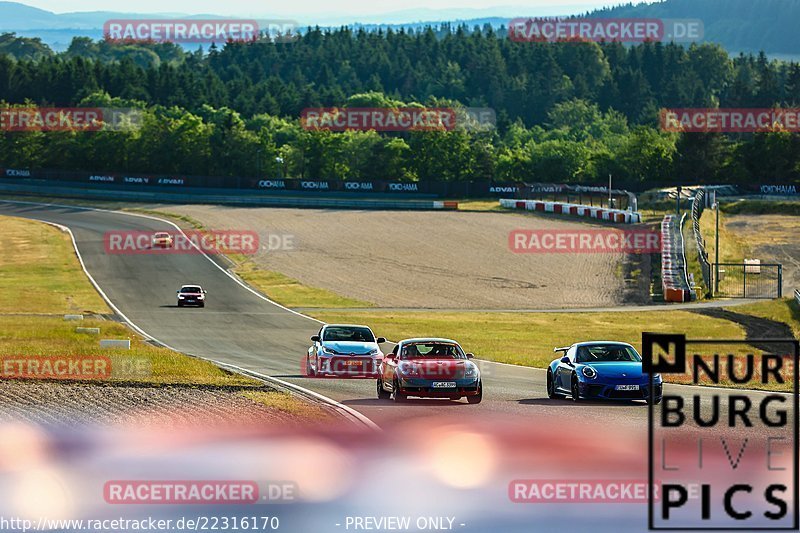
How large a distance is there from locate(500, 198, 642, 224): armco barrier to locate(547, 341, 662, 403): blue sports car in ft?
249

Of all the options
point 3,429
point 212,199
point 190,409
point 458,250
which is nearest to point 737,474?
point 190,409

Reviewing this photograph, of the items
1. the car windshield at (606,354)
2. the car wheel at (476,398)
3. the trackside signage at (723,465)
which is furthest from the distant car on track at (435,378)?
the trackside signage at (723,465)

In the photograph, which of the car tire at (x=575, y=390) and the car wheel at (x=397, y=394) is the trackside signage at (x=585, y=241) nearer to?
the car tire at (x=575, y=390)

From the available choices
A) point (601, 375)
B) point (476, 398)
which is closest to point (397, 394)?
point (476, 398)

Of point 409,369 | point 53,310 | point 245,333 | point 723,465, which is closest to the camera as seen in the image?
point 723,465

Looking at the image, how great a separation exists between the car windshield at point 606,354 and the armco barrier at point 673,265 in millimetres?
39601

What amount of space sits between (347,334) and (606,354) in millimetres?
8430

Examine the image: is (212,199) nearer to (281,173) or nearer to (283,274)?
(281,173)

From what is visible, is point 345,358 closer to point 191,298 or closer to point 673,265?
point 191,298

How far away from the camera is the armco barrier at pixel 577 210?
102750 mm

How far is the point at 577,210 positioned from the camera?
109562 millimetres

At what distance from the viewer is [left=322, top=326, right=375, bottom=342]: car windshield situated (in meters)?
32.9

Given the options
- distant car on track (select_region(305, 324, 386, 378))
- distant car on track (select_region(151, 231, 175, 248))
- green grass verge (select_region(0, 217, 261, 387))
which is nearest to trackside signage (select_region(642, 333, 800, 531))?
distant car on track (select_region(305, 324, 386, 378))

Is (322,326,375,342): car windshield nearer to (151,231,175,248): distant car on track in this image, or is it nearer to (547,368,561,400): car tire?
(547,368,561,400): car tire
